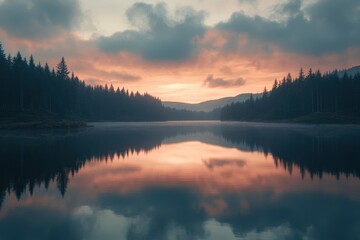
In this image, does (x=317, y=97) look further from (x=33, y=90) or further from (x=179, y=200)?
(x=179, y=200)

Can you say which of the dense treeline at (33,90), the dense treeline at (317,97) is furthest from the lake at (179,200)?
the dense treeline at (317,97)

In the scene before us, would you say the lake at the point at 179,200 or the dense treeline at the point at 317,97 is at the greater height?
the dense treeline at the point at 317,97

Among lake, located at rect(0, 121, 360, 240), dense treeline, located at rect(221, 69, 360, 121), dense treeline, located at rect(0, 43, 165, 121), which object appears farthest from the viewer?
dense treeline, located at rect(221, 69, 360, 121)

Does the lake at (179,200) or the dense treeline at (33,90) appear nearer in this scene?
the lake at (179,200)

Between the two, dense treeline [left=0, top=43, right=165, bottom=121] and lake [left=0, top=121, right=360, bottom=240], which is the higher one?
dense treeline [left=0, top=43, right=165, bottom=121]

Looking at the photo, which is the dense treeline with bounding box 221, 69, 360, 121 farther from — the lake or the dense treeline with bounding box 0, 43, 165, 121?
the lake

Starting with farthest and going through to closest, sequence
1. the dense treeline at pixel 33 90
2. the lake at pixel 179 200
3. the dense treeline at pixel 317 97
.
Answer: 1. the dense treeline at pixel 317 97
2. the dense treeline at pixel 33 90
3. the lake at pixel 179 200

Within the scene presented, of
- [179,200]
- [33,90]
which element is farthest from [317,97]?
[179,200]

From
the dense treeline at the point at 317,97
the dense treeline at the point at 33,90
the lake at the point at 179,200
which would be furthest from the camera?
the dense treeline at the point at 317,97

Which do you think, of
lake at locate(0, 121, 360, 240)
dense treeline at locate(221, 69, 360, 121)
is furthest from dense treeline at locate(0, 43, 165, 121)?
dense treeline at locate(221, 69, 360, 121)

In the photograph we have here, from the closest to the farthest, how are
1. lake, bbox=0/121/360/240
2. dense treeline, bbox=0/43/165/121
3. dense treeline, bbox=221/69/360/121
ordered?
lake, bbox=0/121/360/240 → dense treeline, bbox=0/43/165/121 → dense treeline, bbox=221/69/360/121

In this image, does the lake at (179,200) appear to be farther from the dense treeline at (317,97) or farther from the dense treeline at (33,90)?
the dense treeline at (317,97)

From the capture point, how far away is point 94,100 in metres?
169

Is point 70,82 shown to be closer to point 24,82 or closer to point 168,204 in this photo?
point 24,82
